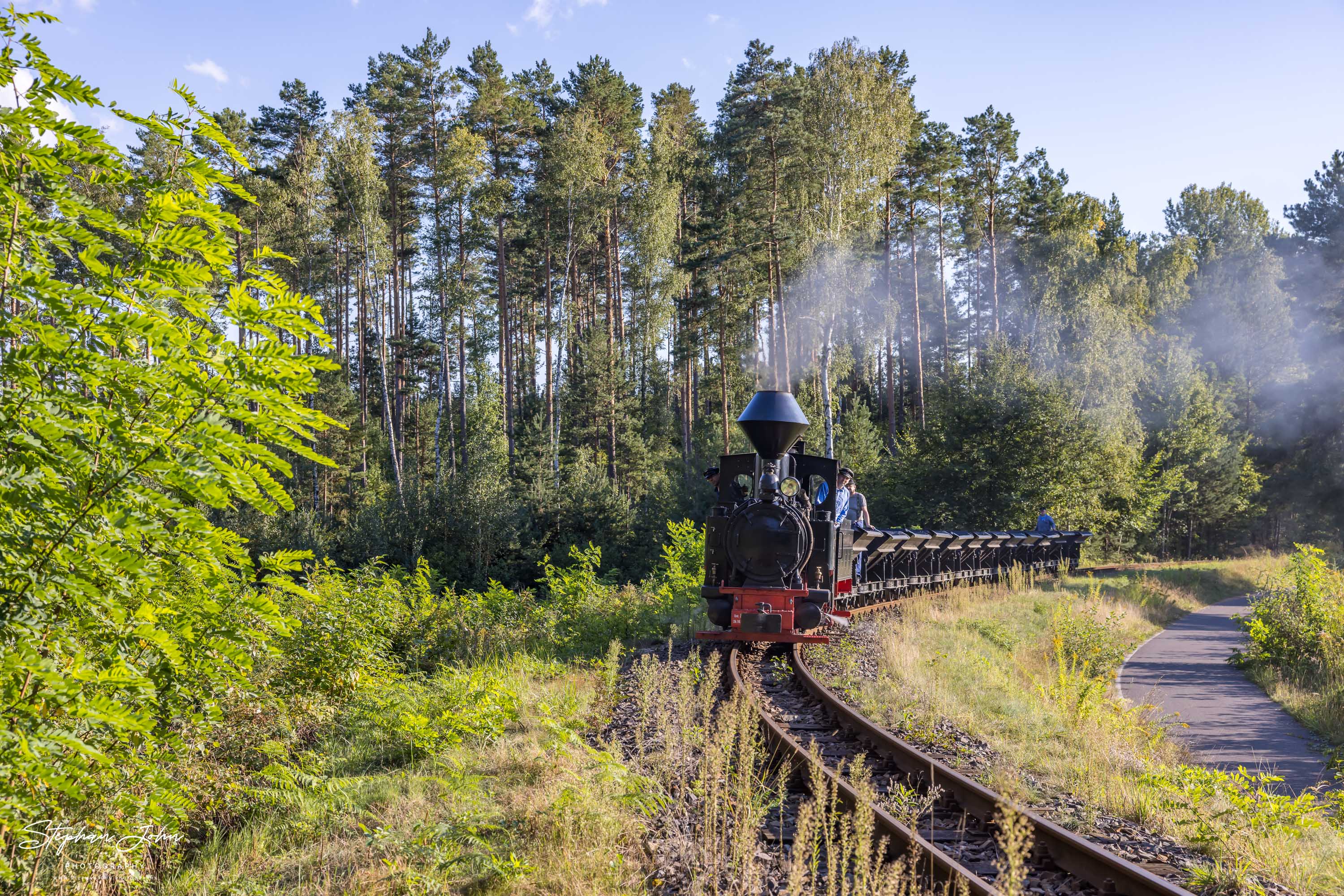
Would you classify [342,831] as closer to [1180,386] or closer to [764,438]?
[764,438]

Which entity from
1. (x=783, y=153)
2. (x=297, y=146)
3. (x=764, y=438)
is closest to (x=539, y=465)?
(x=783, y=153)

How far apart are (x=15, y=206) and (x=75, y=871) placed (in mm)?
2953

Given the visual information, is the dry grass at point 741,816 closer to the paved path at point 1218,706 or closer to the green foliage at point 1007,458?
the paved path at point 1218,706

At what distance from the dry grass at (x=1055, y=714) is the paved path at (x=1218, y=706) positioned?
1.20 ft

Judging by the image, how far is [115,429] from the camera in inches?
109

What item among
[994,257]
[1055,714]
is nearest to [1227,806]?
[1055,714]

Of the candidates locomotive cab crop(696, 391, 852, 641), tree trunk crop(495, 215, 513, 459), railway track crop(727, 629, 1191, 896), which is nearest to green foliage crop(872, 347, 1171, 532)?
tree trunk crop(495, 215, 513, 459)

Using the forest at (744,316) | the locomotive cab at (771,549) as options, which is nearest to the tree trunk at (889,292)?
the forest at (744,316)

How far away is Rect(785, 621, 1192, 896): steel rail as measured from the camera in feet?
12.6

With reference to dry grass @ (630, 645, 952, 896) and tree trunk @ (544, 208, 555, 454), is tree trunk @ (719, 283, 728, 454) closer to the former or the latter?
tree trunk @ (544, 208, 555, 454)

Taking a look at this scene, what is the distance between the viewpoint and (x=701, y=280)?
3219 centimetres

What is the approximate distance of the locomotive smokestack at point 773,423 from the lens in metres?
9.91

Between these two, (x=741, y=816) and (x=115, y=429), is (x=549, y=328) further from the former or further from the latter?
(x=115, y=429)

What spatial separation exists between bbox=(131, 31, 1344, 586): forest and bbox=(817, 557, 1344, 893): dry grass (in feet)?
40.7
